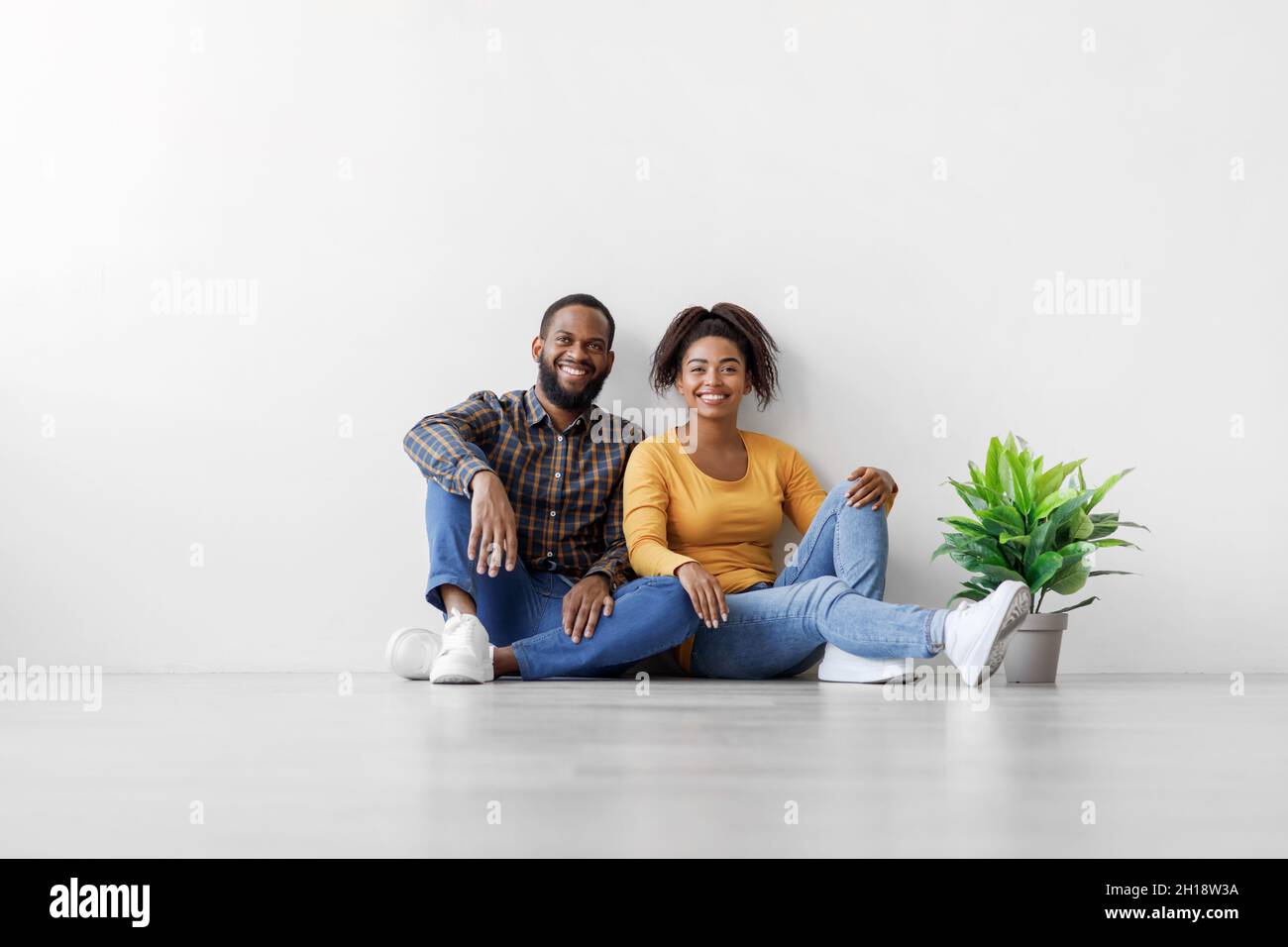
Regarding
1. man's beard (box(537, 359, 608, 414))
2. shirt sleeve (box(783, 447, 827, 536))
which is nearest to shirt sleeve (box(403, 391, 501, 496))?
man's beard (box(537, 359, 608, 414))

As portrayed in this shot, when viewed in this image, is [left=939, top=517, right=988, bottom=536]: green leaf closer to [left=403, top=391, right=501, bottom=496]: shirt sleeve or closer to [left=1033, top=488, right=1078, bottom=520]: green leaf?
[left=1033, top=488, right=1078, bottom=520]: green leaf

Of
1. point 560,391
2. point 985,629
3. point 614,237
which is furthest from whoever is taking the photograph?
point 614,237

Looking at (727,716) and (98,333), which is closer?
(727,716)

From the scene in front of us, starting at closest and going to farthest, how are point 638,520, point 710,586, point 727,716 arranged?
point 727,716 → point 710,586 → point 638,520

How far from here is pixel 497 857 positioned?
634mm

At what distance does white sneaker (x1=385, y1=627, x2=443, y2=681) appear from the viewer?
2104 mm

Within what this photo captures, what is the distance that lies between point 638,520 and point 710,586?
272mm

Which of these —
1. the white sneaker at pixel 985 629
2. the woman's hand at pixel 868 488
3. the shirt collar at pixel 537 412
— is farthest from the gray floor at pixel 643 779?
the shirt collar at pixel 537 412

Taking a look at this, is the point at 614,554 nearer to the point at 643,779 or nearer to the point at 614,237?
the point at 614,237

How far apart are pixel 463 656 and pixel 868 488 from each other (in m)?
0.88

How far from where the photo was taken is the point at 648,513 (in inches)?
87.1

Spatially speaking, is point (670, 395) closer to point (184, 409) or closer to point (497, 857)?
point (184, 409)

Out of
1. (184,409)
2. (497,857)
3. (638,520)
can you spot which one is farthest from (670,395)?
(497,857)

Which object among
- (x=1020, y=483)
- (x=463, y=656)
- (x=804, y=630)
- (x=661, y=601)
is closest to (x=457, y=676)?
(x=463, y=656)
